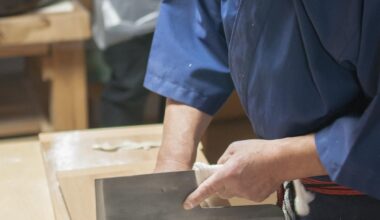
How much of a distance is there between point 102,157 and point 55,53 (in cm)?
56

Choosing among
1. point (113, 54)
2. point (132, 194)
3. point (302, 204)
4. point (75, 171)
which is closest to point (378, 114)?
point (302, 204)

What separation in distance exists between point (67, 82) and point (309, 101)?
91cm

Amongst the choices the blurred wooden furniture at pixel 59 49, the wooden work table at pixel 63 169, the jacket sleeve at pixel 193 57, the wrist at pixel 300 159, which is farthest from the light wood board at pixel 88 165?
the blurred wooden furniture at pixel 59 49

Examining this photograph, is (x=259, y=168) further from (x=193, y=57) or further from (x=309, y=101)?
(x=193, y=57)

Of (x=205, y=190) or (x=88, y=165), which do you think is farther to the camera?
(x=88, y=165)

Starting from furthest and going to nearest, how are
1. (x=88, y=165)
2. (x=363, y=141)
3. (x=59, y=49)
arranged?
(x=59, y=49) → (x=88, y=165) → (x=363, y=141)

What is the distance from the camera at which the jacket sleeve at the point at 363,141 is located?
1.96 feet

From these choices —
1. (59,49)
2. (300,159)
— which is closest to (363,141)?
(300,159)

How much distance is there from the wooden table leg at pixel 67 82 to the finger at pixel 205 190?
83 centimetres

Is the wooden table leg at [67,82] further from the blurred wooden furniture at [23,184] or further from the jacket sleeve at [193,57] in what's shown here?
the jacket sleeve at [193,57]

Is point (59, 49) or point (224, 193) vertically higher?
point (224, 193)

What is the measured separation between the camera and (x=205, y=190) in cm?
68

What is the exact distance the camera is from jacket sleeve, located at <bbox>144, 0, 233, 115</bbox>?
81cm

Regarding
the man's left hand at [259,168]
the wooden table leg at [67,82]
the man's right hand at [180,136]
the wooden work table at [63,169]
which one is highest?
the man's left hand at [259,168]
